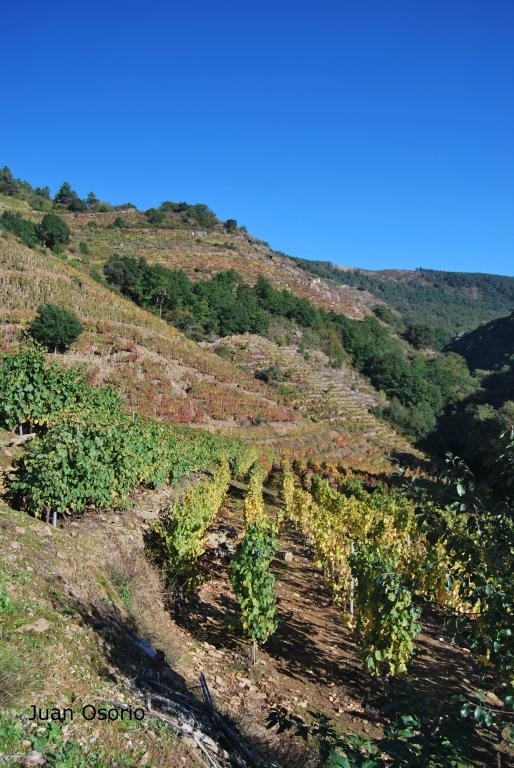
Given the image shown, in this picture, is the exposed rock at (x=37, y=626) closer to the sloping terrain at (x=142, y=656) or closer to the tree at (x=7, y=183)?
the sloping terrain at (x=142, y=656)

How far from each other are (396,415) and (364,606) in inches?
2382

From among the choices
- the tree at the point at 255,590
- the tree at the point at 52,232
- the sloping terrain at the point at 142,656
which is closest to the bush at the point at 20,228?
the tree at the point at 52,232

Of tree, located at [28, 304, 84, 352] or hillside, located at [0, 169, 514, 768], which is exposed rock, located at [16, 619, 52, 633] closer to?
hillside, located at [0, 169, 514, 768]

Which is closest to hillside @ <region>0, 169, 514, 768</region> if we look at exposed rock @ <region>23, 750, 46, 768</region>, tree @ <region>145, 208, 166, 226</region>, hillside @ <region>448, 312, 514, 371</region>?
exposed rock @ <region>23, 750, 46, 768</region>

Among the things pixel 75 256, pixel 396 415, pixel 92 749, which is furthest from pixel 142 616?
pixel 75 256

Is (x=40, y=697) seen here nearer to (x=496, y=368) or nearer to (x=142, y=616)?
(x=142, y=616)

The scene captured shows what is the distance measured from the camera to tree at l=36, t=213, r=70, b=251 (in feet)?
229

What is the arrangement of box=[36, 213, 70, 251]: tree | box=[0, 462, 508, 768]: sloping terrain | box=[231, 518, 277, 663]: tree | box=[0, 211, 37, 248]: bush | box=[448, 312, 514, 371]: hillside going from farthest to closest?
1. box=[448, 312, 514, 371]: hillside
2. box=[36, 213, 70, 251]: tree
3. box=[0, 211, 37, 248]: bush
4. box=[231, 518, 277, 663]: tree
5. box=[0, 462, 508, 768]: sloping terrain

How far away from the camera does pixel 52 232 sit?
7012 centimetres

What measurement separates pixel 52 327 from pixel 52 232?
4072 cm

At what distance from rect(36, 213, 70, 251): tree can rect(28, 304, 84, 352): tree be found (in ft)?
127

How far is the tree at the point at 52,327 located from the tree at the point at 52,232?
38.6 metres

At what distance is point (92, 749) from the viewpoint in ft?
12.2

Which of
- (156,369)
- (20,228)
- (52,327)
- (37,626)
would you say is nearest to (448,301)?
(20,228)
